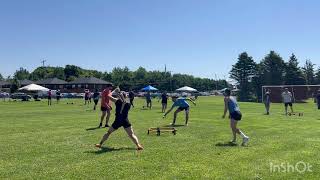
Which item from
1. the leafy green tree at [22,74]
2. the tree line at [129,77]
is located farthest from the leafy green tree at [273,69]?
the leafy green tree at [22,74]

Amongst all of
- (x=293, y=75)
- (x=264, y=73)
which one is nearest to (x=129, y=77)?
(x=264, y=73)

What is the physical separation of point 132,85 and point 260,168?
133 m

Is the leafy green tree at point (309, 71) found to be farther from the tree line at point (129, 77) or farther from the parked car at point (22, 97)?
the parked car at point (22, 97)

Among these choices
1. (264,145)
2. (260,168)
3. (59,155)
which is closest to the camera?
(260,168)

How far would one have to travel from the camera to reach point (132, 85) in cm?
14375

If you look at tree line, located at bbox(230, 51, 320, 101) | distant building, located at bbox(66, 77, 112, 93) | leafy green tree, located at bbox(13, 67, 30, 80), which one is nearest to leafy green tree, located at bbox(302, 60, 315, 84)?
tree line, located at bbox(230, 51, 320, 101)

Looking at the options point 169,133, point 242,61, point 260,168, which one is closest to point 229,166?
point 260,168

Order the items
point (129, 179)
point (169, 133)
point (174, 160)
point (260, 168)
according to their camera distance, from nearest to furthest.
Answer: point (129, 179) < point (260, 168) < point (174, 160) < point (169, 133)

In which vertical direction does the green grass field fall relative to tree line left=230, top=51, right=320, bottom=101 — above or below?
below

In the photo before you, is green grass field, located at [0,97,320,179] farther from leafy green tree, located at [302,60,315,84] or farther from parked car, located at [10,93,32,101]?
leafy green tree, located at [302,60,315,84]

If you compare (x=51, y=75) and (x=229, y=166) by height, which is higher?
(x=51, y=75)

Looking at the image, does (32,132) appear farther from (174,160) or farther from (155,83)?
(155,83)

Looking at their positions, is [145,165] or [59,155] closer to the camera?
[145,165]

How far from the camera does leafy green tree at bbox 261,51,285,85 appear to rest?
104m
